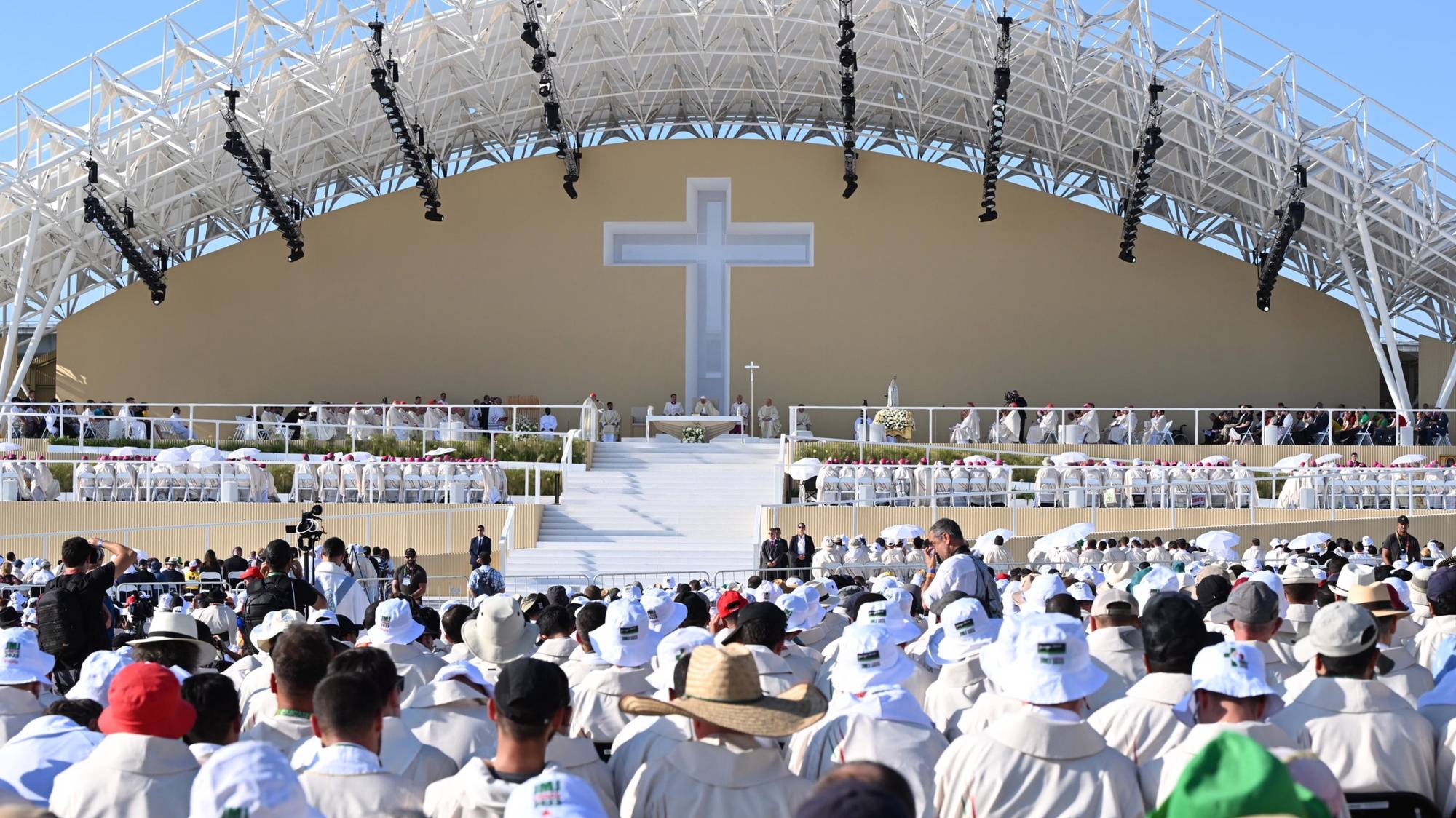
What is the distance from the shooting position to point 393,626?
21.4 ft

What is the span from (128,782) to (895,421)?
89.7 ft

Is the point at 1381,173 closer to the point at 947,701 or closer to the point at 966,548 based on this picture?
the point at 966,548

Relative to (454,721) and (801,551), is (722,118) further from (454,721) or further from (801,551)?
(454,721)

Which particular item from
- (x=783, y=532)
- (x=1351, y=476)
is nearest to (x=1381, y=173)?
(x=1351, y=476)

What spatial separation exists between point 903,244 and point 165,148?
52.5ft

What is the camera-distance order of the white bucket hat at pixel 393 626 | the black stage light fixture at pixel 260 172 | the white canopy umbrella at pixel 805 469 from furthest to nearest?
the black stage light fixture at pixel 260 172, the white canopy umbrella at pixel 805 469, the white bucket hat at pixel 393 626

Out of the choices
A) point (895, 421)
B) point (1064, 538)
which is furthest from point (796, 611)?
point (895, 421)

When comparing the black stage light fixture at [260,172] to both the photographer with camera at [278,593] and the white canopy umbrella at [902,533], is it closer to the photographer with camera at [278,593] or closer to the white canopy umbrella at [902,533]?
the white canopy umbrella at [902,533]

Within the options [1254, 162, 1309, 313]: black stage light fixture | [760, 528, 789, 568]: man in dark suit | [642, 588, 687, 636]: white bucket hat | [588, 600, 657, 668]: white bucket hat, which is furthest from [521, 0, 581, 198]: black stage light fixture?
[588, 600, 657, 668]: white bucket hat

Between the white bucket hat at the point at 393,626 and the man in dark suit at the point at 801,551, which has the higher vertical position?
the white bucket hat at the point at 393,626

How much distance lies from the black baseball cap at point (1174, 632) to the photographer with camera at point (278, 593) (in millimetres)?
5256

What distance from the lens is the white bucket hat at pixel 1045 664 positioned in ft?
13.6

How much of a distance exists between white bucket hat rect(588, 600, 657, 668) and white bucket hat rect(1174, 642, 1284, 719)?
2383 millimetres

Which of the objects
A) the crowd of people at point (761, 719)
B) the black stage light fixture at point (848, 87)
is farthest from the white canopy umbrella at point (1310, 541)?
the black stage light fixture at point (848, 87)
